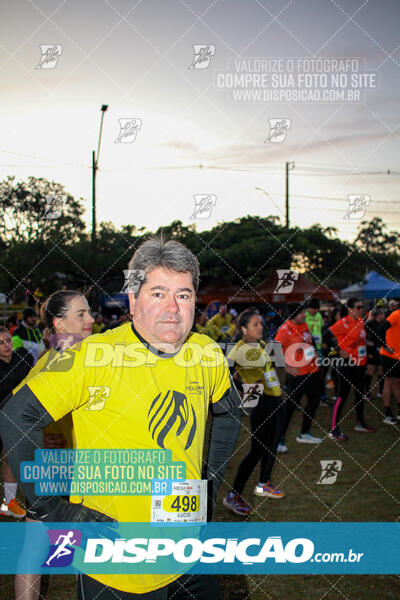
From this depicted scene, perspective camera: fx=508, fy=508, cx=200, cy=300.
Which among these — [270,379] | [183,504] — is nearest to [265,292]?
[270,379]

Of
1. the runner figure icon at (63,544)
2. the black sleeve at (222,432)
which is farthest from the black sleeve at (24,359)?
the black sleeve at (222,432)

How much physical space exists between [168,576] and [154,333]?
3.34 ft

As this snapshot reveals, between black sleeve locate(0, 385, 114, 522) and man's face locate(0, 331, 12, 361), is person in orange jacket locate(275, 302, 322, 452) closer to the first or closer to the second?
man's face locate(0, 331, 12, 361)

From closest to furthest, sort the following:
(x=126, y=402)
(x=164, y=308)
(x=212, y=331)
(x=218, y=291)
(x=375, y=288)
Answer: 1. (x=126, y=402)
2. (x=164, y=308)
3. (x=212, y=331)
4. (x=375, y=288)
5. (x=218, y=291)

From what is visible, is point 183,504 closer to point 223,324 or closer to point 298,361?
point 298,361

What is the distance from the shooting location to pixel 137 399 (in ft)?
6.95

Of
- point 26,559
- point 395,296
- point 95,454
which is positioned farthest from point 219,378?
point 395,296

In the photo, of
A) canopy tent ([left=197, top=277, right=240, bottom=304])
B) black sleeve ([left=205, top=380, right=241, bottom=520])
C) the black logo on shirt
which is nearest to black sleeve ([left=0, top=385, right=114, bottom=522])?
the black logo on shirt

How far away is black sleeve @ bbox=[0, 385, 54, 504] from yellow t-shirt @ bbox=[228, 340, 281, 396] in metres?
3.98

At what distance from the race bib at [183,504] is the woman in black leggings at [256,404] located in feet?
10.6

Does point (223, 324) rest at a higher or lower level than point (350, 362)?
higher

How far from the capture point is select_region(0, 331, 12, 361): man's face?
5.27 m

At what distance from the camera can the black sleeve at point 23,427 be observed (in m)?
1.91

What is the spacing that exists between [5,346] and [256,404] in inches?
109
